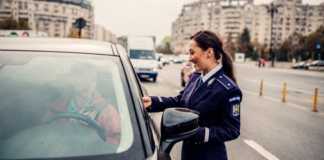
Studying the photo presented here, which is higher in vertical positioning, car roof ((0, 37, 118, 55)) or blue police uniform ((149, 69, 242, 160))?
car roof ((0, 37, 118, 55))

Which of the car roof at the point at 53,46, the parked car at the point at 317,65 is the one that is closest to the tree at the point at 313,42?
the parked car at the point at 317,65

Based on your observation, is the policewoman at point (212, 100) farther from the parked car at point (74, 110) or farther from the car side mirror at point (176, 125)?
the parked car at point (74, 110)

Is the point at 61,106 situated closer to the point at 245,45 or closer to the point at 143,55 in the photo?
the point at 143,55

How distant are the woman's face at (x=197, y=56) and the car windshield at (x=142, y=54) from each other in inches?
806

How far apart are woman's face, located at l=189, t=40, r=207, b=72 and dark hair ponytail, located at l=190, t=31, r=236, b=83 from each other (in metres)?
0.03

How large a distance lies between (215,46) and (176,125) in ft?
2.61

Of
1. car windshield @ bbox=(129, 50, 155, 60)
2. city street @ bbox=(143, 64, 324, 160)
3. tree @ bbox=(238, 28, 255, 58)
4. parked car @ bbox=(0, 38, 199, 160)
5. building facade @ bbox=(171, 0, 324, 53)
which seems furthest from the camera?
building facade @ bbox=(171, 0, 324, 53)

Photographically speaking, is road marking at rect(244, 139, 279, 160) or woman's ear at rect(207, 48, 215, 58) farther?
road marking at rect(244, 139, 279, 160)

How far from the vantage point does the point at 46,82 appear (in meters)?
2.16

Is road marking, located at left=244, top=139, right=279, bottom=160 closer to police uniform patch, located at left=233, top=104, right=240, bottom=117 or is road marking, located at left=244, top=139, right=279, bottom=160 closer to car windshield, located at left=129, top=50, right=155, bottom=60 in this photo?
police uniform patch, located at left=233, top=104, right=240, bottom=117

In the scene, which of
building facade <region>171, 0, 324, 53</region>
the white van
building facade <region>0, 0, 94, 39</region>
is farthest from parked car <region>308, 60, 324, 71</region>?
building facade <region>171, 0, 324, 53</region>

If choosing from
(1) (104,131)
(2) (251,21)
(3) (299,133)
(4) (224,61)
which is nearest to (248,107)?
(3) (299,133)

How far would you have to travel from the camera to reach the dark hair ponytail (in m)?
2.53

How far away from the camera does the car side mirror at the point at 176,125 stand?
196 cm
